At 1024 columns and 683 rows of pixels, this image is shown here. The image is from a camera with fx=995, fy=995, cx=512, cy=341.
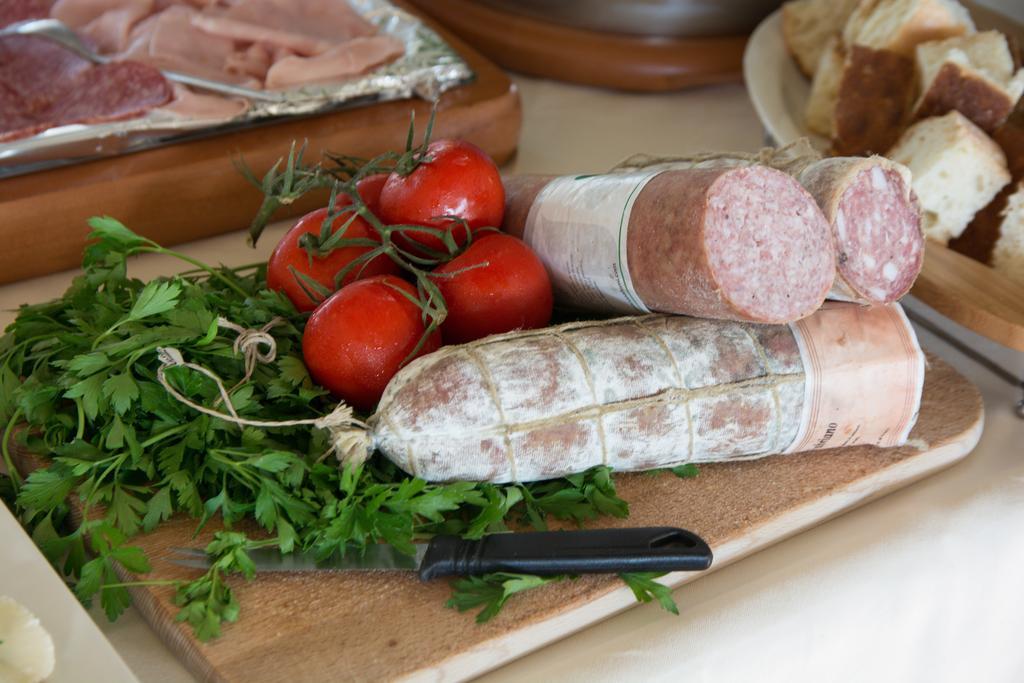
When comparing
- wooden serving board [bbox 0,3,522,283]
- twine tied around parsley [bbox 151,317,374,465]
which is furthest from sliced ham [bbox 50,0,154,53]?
twine tied around parsley [bbox 151,317,374,465]

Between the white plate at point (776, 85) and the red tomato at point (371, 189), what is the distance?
2.09 ft

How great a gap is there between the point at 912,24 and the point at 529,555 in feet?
3.52

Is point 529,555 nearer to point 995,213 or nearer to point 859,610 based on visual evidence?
point 859,610

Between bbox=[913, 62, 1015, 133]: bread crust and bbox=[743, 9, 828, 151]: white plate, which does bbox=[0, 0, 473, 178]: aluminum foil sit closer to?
bbox=[743, 9, 828, 151]: white plate

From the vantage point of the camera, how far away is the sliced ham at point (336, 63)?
150cm

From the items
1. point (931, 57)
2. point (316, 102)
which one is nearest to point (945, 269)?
point (931, 57)

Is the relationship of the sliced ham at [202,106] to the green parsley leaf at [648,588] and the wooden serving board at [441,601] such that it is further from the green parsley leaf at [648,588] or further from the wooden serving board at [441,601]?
the green parsley leaf at [648,588]

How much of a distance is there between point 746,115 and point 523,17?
447 mm

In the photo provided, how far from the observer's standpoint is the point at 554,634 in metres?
0.88

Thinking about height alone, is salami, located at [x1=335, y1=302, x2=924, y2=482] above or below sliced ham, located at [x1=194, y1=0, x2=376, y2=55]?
below

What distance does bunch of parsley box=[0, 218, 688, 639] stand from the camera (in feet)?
2.79

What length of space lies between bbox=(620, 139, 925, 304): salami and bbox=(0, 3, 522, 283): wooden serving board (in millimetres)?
653

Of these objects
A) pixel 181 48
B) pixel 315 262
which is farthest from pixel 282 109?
pixel 315 262

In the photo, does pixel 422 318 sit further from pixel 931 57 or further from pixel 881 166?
pixel 931 57
